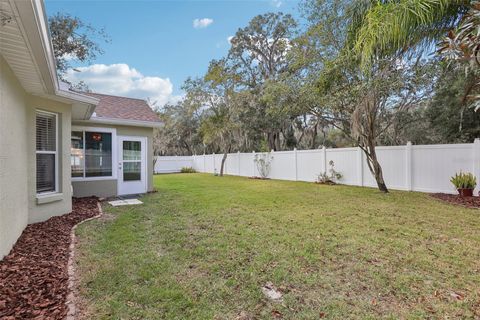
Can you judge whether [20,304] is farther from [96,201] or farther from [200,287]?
[96,201]

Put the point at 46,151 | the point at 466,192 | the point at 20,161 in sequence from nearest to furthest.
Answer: the point at 20,161, the point at 46,151, the point at 466,192

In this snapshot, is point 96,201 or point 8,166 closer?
point 8,166

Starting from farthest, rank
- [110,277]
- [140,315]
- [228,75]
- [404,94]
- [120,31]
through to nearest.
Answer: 1. [228,75]
2. [404,94]
3. [120,31]
4. [110,277]
5. [140,315]

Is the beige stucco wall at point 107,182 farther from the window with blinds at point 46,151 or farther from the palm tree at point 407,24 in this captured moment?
the palm tree at point 407,24

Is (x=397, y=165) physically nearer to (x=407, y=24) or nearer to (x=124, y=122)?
(x=407, y=24)

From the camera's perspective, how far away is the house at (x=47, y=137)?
3230 millimetres

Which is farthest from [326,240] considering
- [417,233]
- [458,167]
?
[458,167]

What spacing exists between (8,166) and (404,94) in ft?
42.7

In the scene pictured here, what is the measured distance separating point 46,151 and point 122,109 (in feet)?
15.4

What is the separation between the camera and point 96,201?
26.3 feet

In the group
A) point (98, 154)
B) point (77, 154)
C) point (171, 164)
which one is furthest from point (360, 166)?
point (171, 164)

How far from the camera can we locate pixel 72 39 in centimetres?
1222

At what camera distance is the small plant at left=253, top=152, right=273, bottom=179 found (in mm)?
16156

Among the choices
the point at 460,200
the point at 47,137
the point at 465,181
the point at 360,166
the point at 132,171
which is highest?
the point at 47,137
